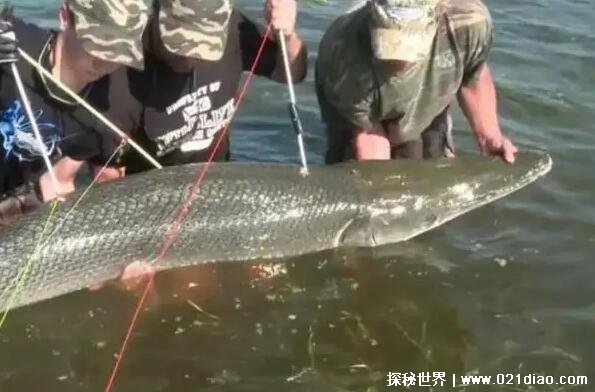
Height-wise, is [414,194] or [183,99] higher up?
[183,99]

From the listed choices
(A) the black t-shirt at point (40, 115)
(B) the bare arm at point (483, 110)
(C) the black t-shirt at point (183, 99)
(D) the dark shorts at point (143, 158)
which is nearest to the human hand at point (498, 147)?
(B) the bare arm at point (483, 110)

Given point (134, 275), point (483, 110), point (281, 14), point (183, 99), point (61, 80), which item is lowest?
point (134, 275)

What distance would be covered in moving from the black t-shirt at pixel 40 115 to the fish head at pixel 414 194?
136cm

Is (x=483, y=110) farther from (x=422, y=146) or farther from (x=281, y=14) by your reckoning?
(x=281, y=14)

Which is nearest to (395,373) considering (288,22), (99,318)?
(99,318)

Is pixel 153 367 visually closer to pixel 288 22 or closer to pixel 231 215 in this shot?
pixel 231 215

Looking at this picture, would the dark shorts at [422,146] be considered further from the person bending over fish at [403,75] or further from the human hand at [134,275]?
the human hand at [134,275]

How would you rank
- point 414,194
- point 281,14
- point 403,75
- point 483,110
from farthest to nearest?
point 483,110 < point 403,75 < point 414,194 < point 281,14

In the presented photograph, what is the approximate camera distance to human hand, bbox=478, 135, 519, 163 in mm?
5336

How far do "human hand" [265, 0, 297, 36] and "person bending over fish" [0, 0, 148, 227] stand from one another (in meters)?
0.70

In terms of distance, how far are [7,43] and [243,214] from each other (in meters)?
1.35

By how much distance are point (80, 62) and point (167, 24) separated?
0.44 meters

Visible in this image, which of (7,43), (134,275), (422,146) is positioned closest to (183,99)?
(134,275)

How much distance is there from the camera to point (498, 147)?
17.7 feet
